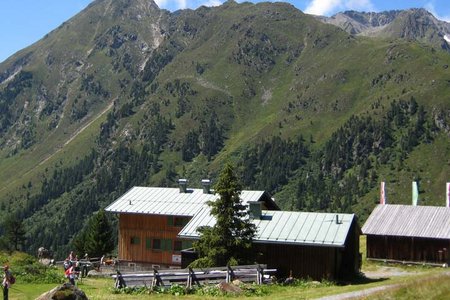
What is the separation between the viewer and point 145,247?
62.8 m

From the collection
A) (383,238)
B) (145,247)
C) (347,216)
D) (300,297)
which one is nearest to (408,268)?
(383,238)

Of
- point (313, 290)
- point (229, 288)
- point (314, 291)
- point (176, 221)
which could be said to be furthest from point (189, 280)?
point (176, 221)

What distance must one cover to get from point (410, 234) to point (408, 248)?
173 cm

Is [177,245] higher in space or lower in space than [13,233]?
higher

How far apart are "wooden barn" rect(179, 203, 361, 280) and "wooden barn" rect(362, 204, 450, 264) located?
16764mm

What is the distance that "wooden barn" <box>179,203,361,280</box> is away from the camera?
42562 mm

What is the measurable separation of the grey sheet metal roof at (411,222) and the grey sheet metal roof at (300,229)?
1805 centimetres

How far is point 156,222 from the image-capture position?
202ft

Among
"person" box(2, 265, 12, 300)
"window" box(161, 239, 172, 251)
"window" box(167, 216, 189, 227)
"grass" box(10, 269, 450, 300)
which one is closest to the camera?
"grass" box(10, 269, 450, 300)

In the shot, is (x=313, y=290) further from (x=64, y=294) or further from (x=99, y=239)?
(x=99, y=239)

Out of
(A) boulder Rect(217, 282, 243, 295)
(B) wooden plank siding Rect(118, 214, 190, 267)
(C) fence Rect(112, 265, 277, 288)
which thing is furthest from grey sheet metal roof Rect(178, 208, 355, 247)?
(B) wooden plank siding Rect(118, 214, 190, 267)

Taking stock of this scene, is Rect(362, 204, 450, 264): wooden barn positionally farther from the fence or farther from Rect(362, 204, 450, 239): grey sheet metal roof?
the fence

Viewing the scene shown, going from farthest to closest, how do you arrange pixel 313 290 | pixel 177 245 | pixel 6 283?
pixel 177 245 < pixel 313 290 < pixel 6 283

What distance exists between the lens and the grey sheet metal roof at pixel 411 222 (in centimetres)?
6034
